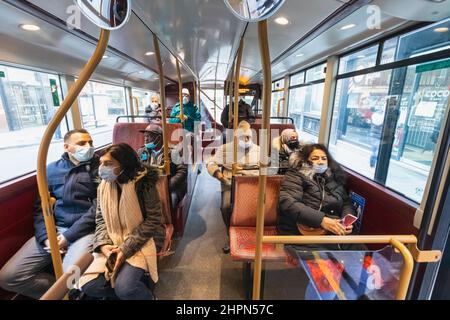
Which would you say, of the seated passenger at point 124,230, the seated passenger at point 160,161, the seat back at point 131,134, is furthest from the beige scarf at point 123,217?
the seat back at point 131,134

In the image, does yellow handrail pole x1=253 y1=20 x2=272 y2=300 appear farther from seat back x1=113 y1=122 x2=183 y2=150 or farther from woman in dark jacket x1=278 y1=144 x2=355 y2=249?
seat back x1=113 y1=122 x2=183 y2=150

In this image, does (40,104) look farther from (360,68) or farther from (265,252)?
(360,68)

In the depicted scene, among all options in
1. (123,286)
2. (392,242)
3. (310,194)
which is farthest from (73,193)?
(392,242)

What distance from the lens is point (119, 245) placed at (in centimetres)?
157

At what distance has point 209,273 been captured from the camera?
2.09 m

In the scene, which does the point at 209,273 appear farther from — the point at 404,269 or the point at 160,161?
the point at 404,269

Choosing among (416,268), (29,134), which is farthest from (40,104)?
(416,268)

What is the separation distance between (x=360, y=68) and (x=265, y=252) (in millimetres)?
2369

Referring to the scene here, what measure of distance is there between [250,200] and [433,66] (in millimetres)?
1821

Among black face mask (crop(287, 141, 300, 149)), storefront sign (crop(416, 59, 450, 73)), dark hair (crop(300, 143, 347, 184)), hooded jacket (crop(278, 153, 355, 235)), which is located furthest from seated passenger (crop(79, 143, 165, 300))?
storefront sign (crop(416, 59, 450, 73))

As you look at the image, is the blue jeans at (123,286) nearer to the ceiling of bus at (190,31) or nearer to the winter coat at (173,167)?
the winter coat at (173,167)

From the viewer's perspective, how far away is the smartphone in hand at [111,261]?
4.84 ft

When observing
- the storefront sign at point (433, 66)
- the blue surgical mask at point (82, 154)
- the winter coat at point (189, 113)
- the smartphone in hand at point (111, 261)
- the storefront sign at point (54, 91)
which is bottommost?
the smartphone in hand at point (111, 261)

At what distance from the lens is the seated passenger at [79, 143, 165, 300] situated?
4.79 ft
